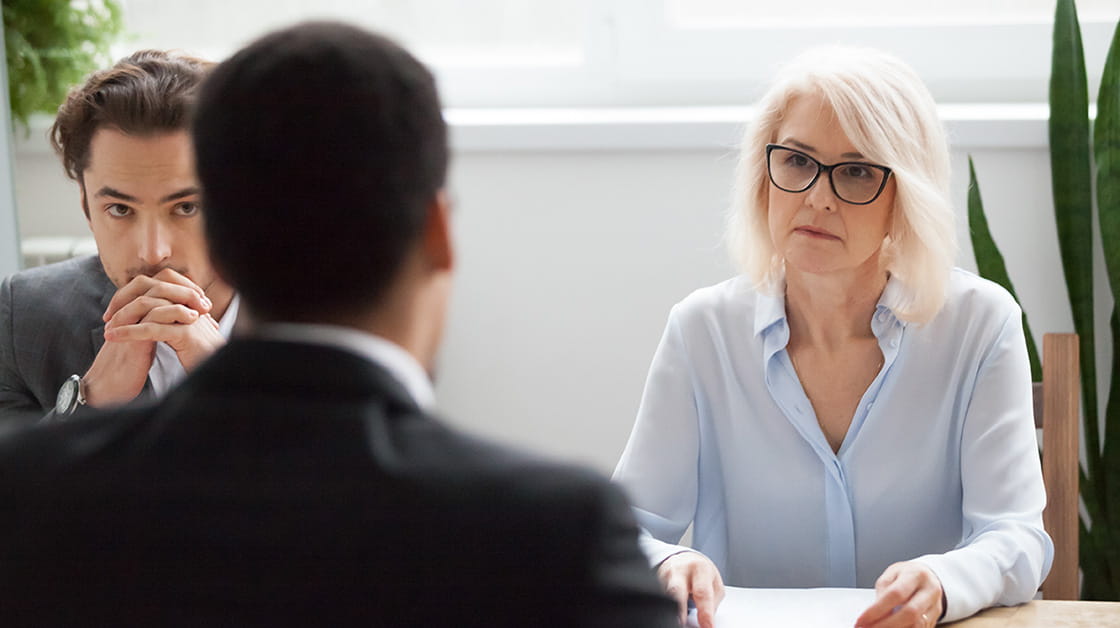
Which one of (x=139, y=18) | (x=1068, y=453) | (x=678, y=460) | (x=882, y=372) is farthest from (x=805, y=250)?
(x=139, y=18)

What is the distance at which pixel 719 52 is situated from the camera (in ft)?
10.0

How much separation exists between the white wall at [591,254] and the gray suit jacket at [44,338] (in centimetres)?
111

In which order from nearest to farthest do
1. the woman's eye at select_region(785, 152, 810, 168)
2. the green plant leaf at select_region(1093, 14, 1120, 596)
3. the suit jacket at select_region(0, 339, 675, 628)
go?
the suit jacket at select_region(0, 339, 675, 628)
the woman's eye at select_region(785, 152, 810, 168)
the green plant leaf at select_region(1093, 14, 1120, 596)

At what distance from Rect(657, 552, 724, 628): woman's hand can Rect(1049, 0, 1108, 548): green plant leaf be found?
1437mm

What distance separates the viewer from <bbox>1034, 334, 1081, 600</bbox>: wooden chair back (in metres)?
1.86

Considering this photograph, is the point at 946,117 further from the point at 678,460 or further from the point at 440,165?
the point at 440,165

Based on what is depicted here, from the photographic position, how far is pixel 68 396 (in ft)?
6.06

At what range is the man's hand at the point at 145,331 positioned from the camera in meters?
1.76

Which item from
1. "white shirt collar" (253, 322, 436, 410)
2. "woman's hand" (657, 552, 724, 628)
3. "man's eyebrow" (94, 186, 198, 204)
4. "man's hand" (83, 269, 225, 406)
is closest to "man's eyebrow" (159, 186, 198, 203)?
"man's eyebrow" (94, 186, 198, 204)

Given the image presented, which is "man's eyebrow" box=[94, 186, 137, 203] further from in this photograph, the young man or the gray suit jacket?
the gray suit jacket

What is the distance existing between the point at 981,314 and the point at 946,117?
Answer: 1.07m

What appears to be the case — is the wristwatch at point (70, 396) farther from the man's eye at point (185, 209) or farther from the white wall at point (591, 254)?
the white wall at point (591, 254)

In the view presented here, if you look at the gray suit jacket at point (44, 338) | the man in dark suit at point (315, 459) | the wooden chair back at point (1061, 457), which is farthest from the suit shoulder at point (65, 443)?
the wooden chair back at point (1061, 457)

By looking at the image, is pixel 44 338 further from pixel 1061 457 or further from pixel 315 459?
pixel 1061 457
